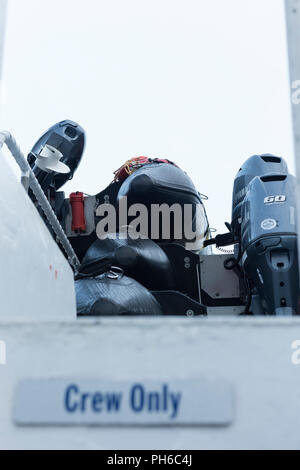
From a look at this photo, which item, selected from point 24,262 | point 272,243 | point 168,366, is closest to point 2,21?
point 24,262

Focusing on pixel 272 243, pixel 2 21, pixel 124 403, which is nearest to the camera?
pixel 124 403

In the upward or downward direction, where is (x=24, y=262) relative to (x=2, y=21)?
downward

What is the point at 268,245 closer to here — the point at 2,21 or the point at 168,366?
the point at 2,21

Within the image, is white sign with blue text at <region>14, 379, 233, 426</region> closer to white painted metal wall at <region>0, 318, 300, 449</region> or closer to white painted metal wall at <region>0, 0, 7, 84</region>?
white painted metal wall at <region>0, 318, 300, 449</region>

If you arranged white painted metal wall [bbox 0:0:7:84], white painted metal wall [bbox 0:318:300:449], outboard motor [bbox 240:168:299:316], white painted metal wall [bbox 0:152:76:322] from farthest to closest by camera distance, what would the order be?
outboard motor [bbox 240:168:299:316] < white painted metal wall [bbox 0:152:76:322] < white painted metal wall [bbox 0:0:7:84] < white painted metal wall [bbox 0:318:300:449]

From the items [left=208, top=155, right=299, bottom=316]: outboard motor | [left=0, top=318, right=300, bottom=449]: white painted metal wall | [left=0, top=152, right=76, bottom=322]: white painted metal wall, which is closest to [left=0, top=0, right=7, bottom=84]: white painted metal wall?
[left=0, top=152, right=76, bottom=322]: white painted metal wall

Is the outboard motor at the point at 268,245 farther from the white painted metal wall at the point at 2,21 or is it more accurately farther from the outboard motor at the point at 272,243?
the white painted metal wall at the point at 2,21

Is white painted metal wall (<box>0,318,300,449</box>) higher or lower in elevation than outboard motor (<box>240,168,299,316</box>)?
higher

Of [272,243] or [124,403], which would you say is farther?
[272,243]

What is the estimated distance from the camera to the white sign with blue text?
2.39ft

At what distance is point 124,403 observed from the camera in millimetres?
738

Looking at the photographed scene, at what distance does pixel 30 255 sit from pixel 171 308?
1.63 metres

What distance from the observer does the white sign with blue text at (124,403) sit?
73 centimetres

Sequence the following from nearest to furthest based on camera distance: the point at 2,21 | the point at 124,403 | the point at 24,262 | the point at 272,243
Answer: 1. the point at 124,403
2. the point at 2,21
3. the point at 24,262
4. the point at 272,243
